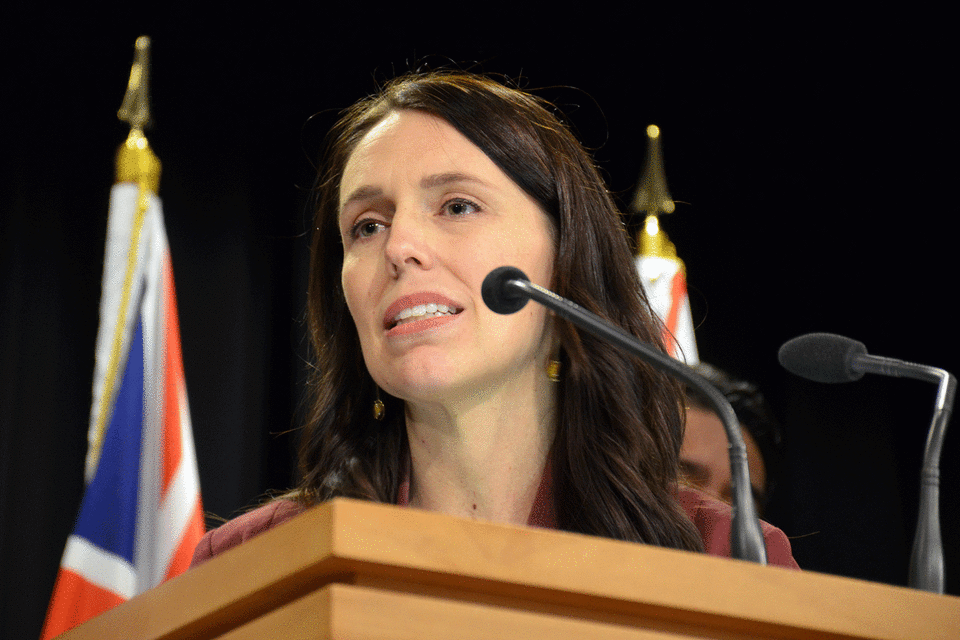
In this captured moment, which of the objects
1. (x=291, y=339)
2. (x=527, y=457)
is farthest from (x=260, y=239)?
(x=527, y=457)

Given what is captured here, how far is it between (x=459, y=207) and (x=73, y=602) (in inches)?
56.9

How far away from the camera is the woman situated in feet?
4.22

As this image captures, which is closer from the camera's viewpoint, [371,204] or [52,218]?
[371,204]

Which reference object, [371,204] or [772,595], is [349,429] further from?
[772,595]

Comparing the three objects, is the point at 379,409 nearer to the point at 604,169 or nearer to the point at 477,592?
the point at 477,592

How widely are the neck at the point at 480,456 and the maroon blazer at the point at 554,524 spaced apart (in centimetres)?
2

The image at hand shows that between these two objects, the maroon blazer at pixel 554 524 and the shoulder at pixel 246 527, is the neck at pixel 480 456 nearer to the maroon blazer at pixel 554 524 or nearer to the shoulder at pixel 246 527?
the maroon blazer at pixel 554 524

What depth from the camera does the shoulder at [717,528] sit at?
128 centimetres

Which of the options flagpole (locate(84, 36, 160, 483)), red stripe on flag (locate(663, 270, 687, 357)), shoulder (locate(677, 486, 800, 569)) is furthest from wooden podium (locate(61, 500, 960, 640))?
red stripe on flag (locate(663, 270, 687, 357))

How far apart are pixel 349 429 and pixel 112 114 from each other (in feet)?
6.28

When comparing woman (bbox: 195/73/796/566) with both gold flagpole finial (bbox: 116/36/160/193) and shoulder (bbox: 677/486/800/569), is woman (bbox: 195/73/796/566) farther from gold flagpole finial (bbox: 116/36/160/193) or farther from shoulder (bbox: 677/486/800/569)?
gold flagpole finial (bbox: 116/36/160/193)

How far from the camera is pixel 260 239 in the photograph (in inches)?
126

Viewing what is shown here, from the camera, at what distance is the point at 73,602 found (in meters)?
2.26

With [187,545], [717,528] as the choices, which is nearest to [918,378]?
[717,528]
